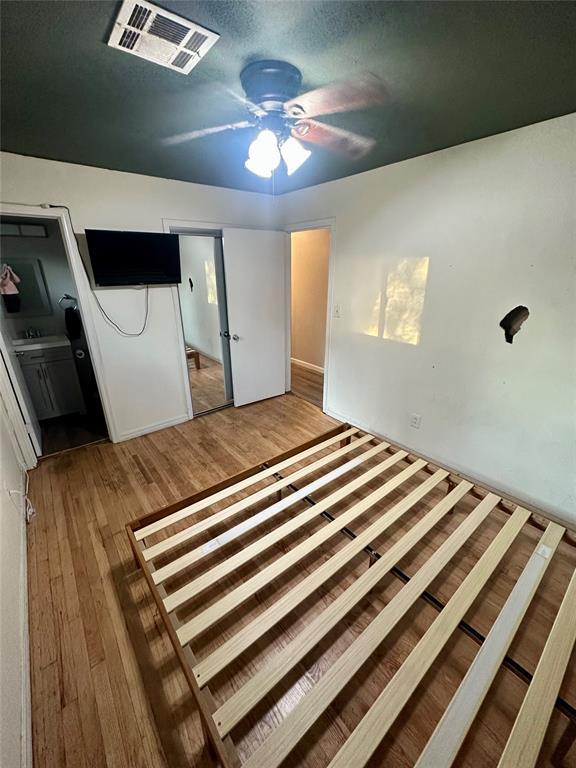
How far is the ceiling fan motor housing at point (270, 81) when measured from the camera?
119 cm

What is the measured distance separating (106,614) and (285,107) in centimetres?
255

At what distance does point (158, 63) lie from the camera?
A: 3.80 feet

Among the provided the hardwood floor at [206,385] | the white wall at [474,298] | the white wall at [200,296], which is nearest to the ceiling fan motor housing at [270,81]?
the white wall at [474,298]

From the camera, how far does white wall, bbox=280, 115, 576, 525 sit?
1.72m

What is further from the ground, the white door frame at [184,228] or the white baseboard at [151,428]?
the white door frame at [184,228]

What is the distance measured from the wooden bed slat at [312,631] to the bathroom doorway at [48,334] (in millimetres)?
2564

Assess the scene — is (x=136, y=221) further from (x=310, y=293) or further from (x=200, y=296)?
(x=310, y=293)

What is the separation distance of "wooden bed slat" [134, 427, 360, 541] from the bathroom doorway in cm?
165

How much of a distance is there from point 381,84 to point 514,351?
1626mm

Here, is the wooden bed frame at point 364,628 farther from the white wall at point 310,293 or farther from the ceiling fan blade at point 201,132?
the white wall at point 310,293

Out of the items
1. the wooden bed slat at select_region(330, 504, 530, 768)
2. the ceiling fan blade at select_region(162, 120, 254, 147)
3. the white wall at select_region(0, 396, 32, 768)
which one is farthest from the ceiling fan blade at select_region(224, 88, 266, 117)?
the wooden bed slat at select_region(330, 504, 530, 768)

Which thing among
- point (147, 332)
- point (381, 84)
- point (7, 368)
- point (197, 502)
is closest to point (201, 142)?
point (381, 84)

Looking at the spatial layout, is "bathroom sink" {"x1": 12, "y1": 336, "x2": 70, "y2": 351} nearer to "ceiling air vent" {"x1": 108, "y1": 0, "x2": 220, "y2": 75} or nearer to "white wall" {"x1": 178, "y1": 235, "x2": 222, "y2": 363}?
"white wall" {"x1": 178, "y1": 235, "x2": 222, "y2": 363}

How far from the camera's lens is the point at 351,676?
1054mm
